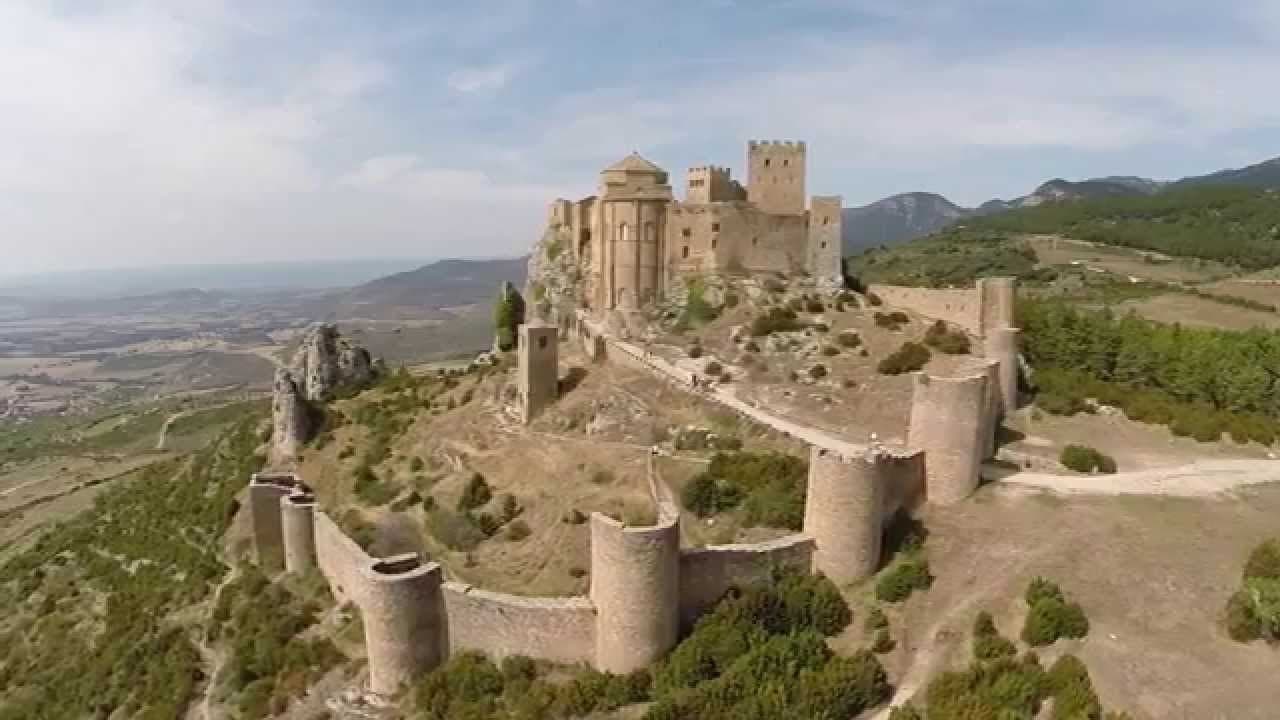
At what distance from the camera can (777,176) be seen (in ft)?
128

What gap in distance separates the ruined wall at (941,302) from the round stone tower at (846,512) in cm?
1698

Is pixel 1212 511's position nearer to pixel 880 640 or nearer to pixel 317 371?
pixel 880 640

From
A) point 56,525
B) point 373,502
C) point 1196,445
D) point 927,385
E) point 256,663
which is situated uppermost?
point 927,385

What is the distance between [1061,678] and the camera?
52.5 feet

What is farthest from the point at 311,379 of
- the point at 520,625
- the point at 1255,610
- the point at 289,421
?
the point at 1255,610

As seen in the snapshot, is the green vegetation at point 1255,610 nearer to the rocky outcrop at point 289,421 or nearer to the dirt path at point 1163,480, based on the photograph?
the dirt path at point 1163,480

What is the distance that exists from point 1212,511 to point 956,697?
9.92 m

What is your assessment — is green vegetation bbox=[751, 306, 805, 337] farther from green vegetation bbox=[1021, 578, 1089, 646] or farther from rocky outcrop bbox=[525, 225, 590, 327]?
green vegetation bbox=[1021, 578, 1089, 646]

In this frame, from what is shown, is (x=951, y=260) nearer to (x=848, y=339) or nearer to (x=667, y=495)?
(x=848, y=339)

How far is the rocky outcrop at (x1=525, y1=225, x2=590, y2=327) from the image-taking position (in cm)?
4291

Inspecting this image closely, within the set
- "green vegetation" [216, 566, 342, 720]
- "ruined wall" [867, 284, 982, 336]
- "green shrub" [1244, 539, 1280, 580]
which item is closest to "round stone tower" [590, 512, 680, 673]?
"green vegetation" [216, 566, 342, 720]

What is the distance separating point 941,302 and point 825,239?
548cm

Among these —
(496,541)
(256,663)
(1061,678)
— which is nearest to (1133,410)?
(1061,678)

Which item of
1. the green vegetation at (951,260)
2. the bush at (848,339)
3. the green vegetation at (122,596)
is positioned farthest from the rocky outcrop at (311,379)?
the green vegetation at (951,260)
